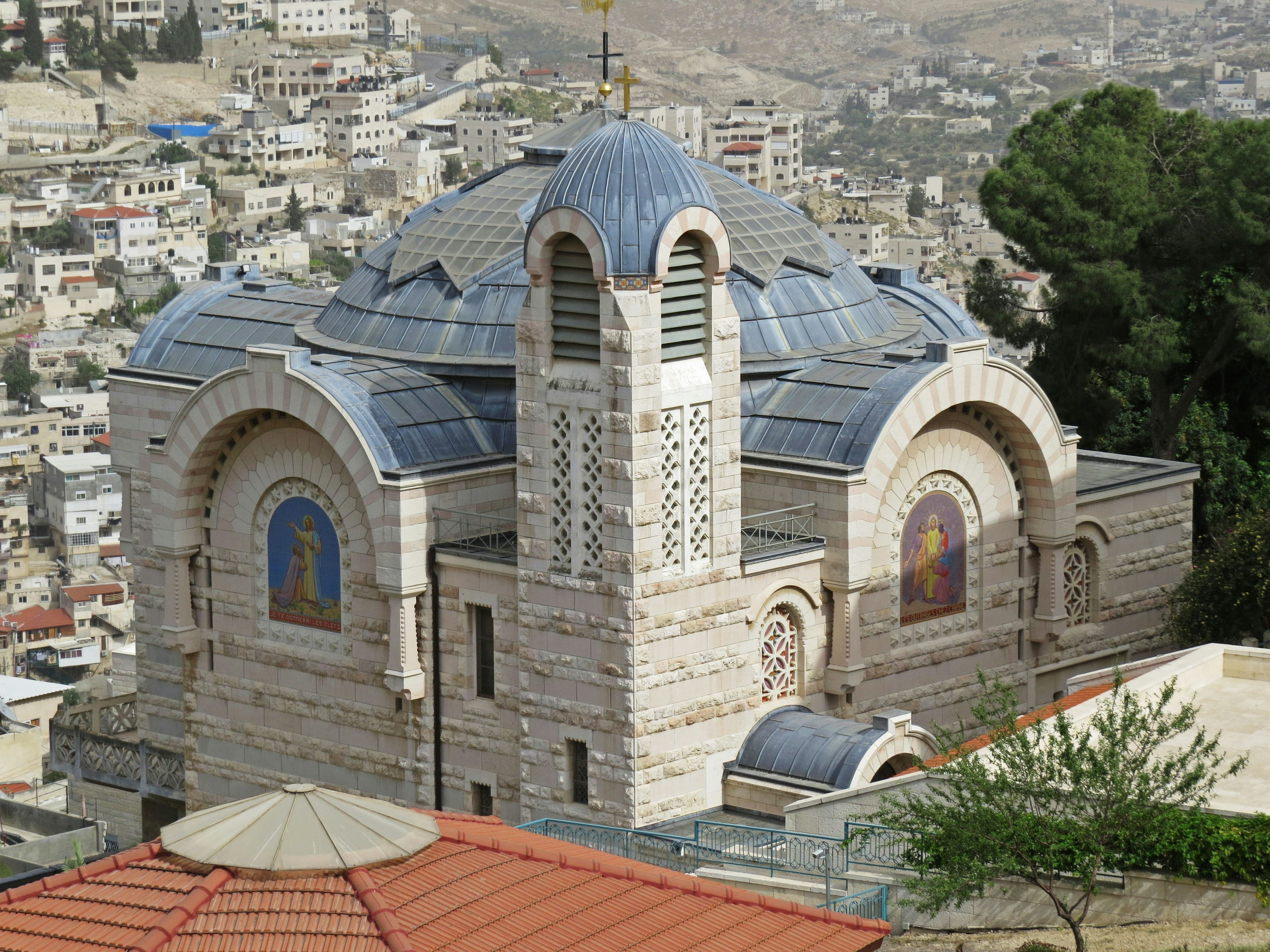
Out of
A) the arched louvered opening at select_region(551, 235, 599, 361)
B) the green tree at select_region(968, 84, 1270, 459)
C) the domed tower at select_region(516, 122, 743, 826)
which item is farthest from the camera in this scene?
the green tree at select_region(968, 84, 1270, 459)

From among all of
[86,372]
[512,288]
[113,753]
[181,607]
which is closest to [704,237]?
[512,288]

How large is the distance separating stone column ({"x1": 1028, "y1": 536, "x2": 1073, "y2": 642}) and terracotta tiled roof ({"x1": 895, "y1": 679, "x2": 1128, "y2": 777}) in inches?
99.6

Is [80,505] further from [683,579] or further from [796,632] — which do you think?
[683,579]

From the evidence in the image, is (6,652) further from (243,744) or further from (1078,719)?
(1078,719)

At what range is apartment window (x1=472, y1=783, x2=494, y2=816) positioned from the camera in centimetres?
3700

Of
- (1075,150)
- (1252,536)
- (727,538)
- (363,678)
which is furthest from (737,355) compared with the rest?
(1075,150)

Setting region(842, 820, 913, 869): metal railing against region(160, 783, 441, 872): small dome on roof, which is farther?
region(842, 820, 913, 869): metal railing

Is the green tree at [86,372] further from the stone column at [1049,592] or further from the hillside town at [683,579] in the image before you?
the stone column at [1049,592]

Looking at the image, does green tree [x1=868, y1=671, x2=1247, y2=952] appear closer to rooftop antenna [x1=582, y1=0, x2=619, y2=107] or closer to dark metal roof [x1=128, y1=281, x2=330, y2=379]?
rooftop antenna [x1=582, y1=0, x2=619, y2=107]

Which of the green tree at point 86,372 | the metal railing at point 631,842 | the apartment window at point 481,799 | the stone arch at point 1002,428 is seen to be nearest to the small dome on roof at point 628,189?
the stone arch at point 1002,428

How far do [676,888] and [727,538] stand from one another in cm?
1200

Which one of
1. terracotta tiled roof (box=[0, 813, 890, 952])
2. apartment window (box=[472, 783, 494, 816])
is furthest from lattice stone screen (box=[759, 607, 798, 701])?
terracotta tiled roof (box=[0, 813, 890, 952])

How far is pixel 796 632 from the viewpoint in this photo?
120 feet

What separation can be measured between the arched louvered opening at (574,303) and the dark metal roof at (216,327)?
31.8 feet
